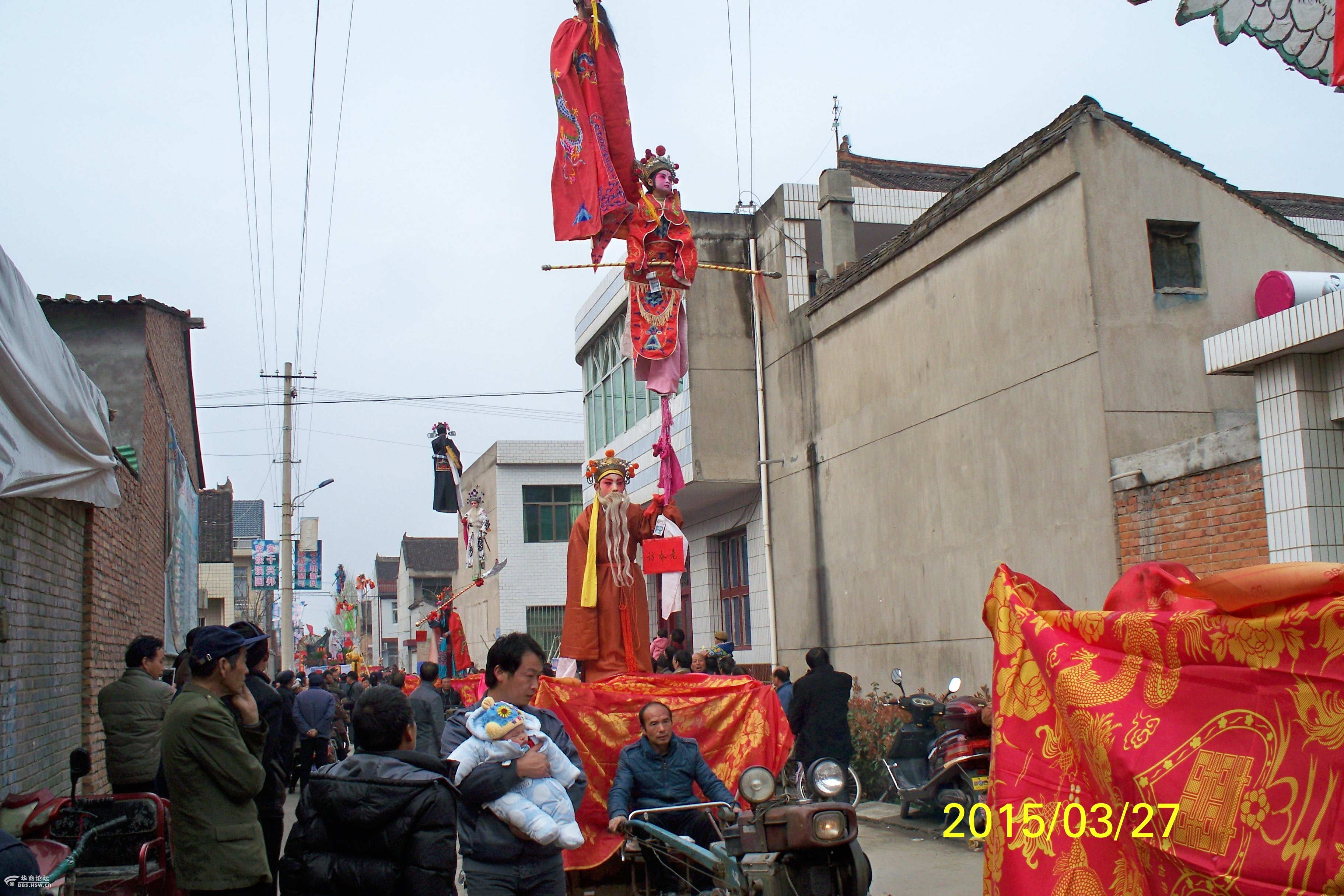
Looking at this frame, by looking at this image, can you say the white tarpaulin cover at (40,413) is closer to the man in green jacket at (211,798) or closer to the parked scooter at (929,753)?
the man in green jacket at (211,798)

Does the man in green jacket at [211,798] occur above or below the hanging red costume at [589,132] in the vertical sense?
below

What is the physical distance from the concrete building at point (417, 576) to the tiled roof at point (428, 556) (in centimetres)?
2

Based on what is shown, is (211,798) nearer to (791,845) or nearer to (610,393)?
(791,845)

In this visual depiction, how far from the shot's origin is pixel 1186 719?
118 inches

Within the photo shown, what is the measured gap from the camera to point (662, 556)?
353 inches

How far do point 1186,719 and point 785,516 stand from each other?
14.4m

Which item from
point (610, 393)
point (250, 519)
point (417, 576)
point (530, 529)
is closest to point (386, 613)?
point (250, 519)

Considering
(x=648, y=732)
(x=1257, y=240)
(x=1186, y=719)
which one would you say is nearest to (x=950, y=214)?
(x=1257, y=240)

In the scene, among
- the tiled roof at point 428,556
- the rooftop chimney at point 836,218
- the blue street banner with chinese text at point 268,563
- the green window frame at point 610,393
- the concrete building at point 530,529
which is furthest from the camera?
the tiled roof at point 428,556

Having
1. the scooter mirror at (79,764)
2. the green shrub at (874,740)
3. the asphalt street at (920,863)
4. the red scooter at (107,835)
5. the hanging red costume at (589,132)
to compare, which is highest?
the hanging red costume at (589,132)

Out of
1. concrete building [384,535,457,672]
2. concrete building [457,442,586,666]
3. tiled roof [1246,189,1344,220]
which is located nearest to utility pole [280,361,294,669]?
concrete building [457,442,586,666]

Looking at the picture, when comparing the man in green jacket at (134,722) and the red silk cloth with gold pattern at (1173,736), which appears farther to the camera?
the man in green jacket at (134,722)

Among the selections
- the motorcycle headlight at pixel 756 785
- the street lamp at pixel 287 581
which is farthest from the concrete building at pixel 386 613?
the motorcycle headlight at pixel 756 785

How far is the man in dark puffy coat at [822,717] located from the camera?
984cm
